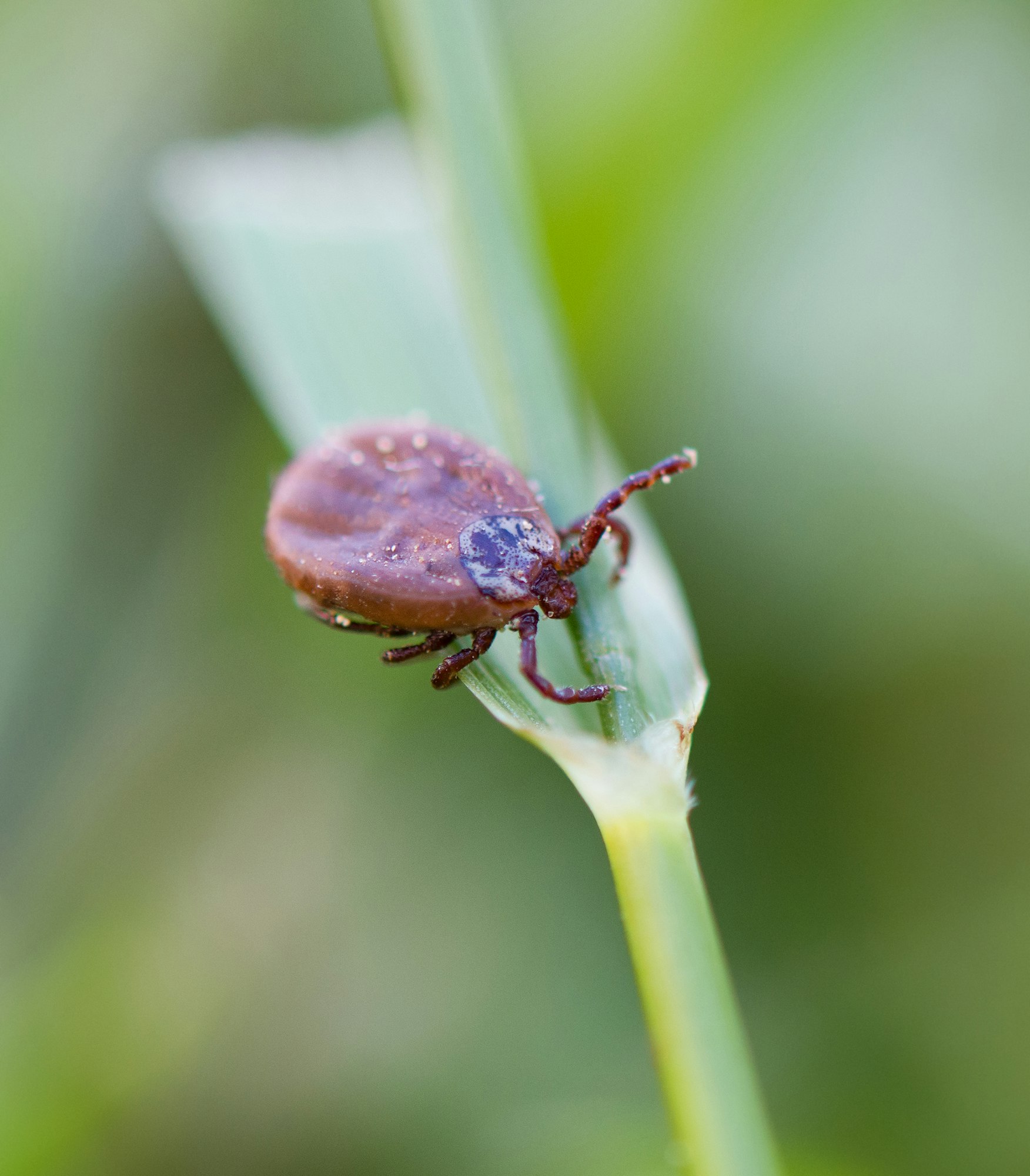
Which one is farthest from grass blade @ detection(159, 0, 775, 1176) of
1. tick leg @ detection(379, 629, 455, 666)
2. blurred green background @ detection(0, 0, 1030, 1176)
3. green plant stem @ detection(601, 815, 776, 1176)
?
blurred green background @ detection(0, 0, 1030, 1176)

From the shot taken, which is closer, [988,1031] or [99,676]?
[988,1031]

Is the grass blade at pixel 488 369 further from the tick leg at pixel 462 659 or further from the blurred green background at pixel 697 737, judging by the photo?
the blurred green background at pixel 697 737

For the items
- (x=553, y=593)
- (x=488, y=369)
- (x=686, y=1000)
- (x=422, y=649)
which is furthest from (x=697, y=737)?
(x=686, y=1000)

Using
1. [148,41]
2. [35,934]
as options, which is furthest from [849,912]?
[148,41]

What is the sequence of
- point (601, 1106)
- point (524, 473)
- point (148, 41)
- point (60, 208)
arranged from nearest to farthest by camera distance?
point (524, 473) < point (601, 1106) < point (60, 208) < point (148, 41)

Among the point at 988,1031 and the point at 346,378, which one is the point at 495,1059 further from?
the point at 346,378

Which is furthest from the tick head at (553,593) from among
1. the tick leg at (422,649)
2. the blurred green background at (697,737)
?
the blurred green background at (697,737)
